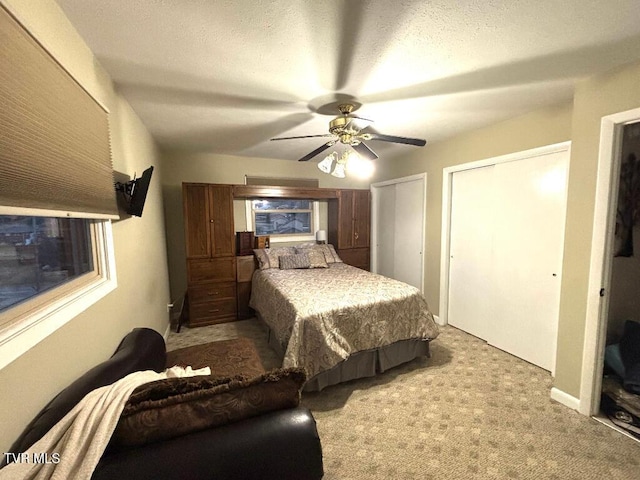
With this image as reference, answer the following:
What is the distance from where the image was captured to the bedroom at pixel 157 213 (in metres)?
1.01

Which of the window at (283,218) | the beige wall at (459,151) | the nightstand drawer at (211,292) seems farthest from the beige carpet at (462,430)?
the window at (283,218)

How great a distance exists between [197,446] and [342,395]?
158cm

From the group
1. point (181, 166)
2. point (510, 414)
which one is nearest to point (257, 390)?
point (510, 414)

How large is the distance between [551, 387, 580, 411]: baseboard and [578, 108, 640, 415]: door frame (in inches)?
1.1

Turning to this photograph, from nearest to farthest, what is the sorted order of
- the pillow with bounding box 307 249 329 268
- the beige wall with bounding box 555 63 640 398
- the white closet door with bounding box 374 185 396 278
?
the beige wall with bounding box 555 63 640 398 → the pillow with bounding box 307 249 329 268 → the white closet door with bounding box 374 185 396 278

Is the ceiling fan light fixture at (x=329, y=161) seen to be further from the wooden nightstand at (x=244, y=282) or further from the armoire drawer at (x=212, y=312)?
the armoire drawer at (x=212, y=312)

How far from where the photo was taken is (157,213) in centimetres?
317

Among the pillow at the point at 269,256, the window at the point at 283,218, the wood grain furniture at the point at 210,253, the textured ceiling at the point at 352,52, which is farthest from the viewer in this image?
the window at the point at 283,218

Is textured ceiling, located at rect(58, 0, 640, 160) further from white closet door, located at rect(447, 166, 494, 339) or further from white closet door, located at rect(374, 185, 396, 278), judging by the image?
white closet door, located at rect(374, 185, 396, 278)

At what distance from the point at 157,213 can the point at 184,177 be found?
2.86ft

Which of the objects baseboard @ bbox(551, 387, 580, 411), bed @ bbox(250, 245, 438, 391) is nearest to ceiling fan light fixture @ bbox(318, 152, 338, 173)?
bed @ bbox(250, 245, 438, 391)

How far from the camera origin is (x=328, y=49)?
1.49m

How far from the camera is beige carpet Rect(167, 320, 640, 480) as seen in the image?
57.9 inches

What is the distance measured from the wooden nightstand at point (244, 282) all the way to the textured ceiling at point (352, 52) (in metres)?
1.99
